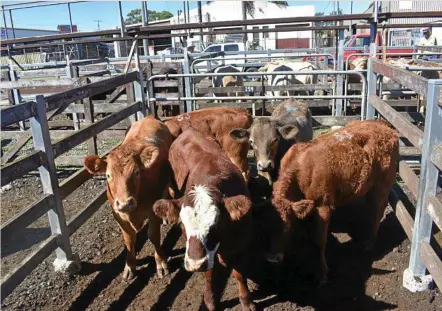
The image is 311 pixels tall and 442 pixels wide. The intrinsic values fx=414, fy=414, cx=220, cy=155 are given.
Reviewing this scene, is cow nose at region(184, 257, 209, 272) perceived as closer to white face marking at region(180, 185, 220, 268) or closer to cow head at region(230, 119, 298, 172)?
white face marking at region(180, 185, 220, 268)

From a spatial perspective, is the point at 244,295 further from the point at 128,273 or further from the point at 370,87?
the point at 370,87

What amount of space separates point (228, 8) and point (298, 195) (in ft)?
140

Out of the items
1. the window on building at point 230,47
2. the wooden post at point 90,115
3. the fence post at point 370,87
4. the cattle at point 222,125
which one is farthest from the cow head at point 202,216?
the window on building at point 230,47

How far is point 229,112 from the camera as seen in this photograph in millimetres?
6285

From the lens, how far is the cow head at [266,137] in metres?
5.21

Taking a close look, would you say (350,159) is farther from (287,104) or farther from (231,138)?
(287,104)

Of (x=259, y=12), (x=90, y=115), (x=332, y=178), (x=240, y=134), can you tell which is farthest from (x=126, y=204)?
(x=259, y=12)

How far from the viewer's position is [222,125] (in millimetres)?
6125

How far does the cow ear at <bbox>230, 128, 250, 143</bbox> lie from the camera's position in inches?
220

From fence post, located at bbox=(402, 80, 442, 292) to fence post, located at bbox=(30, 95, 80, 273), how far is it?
3.36m

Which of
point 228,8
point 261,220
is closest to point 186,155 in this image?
point 261,220

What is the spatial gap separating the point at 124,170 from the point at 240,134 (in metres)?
2.06

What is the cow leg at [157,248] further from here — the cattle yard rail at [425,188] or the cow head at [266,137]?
the cattle yard rail at [425,188]

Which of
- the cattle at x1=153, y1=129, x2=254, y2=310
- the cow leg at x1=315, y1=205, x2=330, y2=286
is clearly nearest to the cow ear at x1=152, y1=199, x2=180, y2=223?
the cattle at x1=153, y1=129, x2=254, y2=310
